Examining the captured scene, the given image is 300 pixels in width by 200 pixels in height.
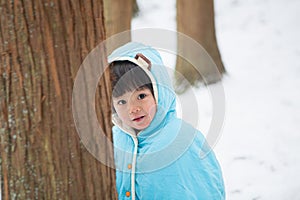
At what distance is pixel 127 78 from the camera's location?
293cm

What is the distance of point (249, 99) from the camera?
22.7 feet

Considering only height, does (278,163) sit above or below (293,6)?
below

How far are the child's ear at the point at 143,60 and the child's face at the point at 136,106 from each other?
0.12 meters

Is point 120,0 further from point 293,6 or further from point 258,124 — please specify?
point 293,6

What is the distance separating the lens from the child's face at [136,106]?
2.94 m

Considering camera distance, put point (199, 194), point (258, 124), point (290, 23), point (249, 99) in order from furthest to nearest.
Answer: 1. point (290, 23)
2. point (249, 99)
3. point (258, 124)
4. point (199, 194)

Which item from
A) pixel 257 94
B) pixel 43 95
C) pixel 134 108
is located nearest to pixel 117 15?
pixel 257 94

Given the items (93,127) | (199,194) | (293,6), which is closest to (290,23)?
(293,6)

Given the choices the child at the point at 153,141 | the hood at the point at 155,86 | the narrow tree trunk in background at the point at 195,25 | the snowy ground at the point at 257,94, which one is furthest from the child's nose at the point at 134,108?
the narrow tree trunk in background at the point at 195,25

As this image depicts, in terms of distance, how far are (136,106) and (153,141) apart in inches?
8.9

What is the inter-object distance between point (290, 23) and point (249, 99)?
2.58 m

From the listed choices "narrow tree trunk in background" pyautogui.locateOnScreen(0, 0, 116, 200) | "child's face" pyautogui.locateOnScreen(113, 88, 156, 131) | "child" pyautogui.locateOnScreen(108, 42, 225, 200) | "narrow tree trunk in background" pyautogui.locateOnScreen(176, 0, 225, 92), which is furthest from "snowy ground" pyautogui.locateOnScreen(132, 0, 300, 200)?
"narrow tree trunk in background" pyautogui.locateOnScreen(0, 0, 116, 200)

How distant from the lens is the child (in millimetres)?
2967

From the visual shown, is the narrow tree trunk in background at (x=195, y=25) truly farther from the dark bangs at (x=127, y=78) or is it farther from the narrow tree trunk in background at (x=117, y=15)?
the dark bangs at (x=127, y=78)
